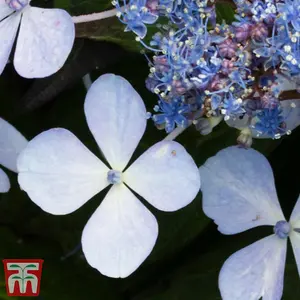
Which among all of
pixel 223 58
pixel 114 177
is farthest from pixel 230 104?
pixel 114 177

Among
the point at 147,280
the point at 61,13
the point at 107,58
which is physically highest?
the point at 61,13

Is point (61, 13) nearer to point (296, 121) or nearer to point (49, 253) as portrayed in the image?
point (296, 121)

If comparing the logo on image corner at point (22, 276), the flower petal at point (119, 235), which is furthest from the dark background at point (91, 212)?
the flower petal at point (119, 235)

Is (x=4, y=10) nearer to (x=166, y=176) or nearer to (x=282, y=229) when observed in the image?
(x=166, y=176)

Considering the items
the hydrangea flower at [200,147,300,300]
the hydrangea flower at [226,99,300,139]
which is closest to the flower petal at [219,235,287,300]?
the hydrangea flower at [200,147,300,300]

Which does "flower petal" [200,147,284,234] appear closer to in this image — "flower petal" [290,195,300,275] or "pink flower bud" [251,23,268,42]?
"flower petal" [290,195,300,275]

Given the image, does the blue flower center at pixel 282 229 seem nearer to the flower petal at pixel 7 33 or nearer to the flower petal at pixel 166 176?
the flower petal at pixel 166 176

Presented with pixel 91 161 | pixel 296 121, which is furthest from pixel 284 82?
pixel 91 161
